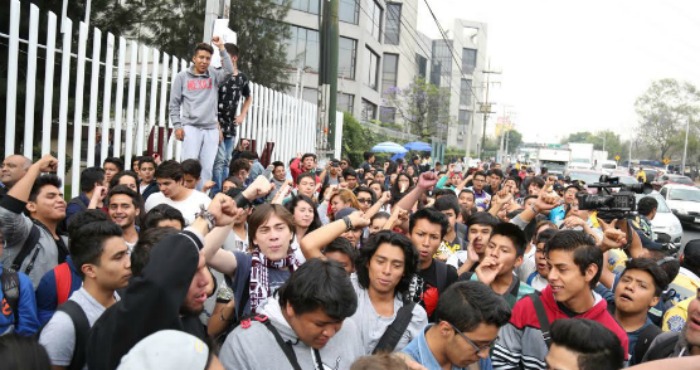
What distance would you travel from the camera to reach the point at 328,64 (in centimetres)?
1311

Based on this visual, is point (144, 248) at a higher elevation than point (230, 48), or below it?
below

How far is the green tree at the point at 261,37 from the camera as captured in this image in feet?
60.1

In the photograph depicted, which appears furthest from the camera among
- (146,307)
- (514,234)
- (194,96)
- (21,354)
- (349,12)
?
(349,12)

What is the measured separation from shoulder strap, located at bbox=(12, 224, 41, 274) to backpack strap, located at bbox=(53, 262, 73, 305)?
2.00ft

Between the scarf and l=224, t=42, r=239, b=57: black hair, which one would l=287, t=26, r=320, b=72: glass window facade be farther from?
the scarf

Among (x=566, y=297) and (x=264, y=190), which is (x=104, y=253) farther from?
(x=566, y=297)

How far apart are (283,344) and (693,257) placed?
14.0 feet

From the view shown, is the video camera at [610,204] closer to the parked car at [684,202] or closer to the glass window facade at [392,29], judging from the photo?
the parked car at [684,202]

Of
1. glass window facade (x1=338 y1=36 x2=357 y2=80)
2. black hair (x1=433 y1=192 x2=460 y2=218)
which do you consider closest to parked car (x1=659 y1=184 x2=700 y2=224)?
black hair (x1=433 y1=192 x2=460 y2=218)

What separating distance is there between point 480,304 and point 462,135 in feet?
293

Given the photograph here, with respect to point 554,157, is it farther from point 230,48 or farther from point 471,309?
point 471,309

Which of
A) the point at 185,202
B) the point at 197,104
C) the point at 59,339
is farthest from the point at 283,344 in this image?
the point at 197,104

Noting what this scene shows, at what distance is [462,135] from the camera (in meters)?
90.6

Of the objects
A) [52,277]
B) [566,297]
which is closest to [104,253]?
[52,277]
